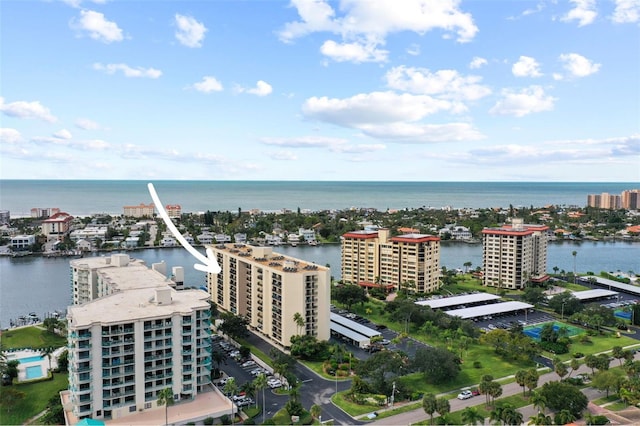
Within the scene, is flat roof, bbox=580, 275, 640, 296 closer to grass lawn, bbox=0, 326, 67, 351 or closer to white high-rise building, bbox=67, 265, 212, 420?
white high-rise building, bbox=67, 265, 212, 420

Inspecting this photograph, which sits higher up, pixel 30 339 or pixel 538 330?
pixel 538 330

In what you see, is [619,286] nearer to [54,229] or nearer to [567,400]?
[567,400]

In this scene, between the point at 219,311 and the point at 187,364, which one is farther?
the point at 219,311

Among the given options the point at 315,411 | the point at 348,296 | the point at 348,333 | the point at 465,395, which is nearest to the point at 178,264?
the point at 348,296

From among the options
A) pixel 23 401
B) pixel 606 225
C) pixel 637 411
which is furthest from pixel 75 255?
pixel 606 225

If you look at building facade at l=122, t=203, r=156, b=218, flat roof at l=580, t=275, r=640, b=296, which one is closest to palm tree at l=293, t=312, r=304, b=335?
flat roof at l=580, t=275, r=640, b=296

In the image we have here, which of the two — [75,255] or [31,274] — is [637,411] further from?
[75,255]
